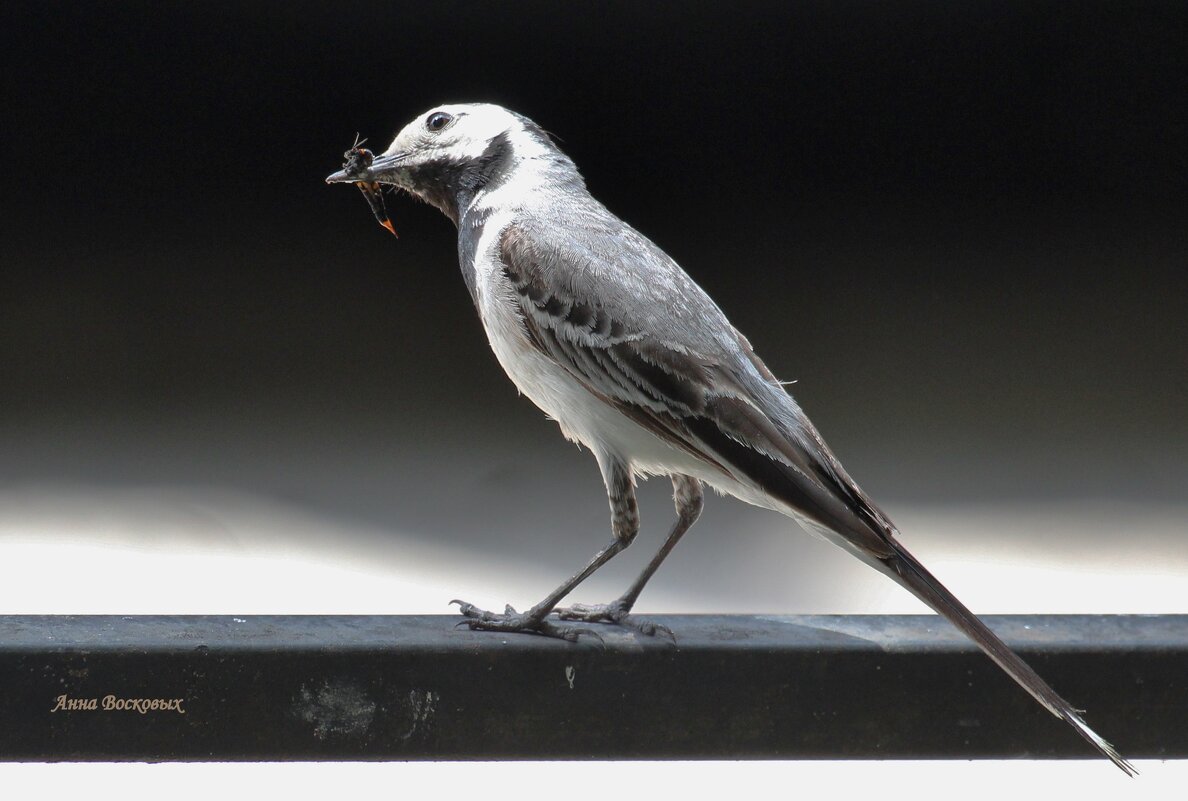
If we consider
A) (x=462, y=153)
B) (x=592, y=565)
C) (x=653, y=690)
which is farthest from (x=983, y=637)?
(x=462, y=153)

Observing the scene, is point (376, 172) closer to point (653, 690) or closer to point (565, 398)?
point (565, 398)

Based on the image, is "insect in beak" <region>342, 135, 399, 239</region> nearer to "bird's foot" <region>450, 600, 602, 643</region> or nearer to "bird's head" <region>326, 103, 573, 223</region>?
"bird's head" <region>326, 103, 573, 223</region>

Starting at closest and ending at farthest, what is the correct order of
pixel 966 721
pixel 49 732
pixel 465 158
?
pixel 49 732 < pixel 966 721 < pixel 465 158

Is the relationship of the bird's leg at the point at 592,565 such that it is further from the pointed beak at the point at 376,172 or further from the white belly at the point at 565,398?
the pointed beak at the point at 376,172

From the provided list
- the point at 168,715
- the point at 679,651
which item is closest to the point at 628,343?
the point at 679,651

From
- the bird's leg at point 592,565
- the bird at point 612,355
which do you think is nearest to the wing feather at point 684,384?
the bird at point 612,355

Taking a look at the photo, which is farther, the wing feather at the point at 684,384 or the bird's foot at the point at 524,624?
the bird's foot at the point at 524,624

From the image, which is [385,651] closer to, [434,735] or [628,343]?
[434,735]

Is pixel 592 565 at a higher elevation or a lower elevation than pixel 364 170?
lower
